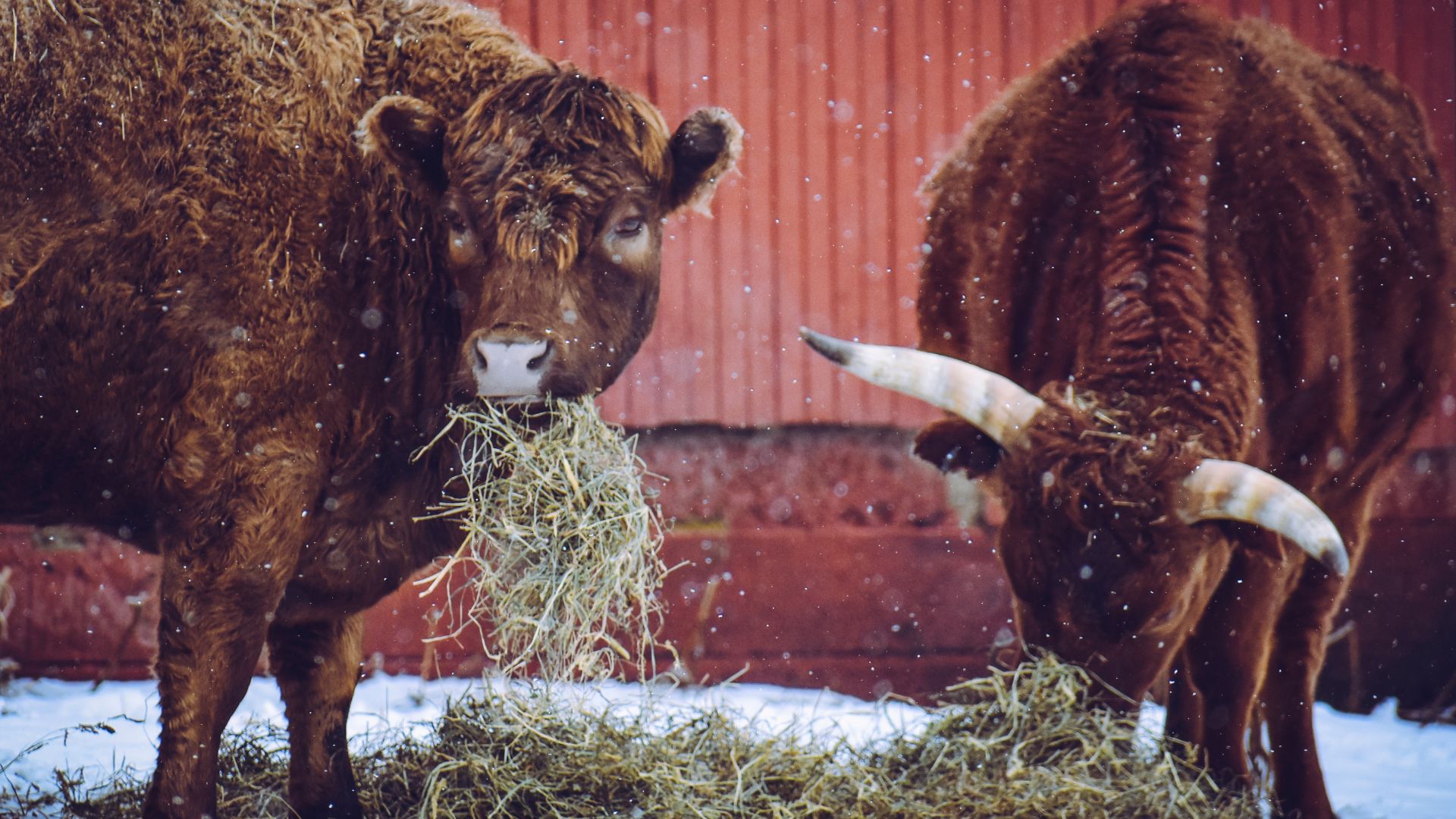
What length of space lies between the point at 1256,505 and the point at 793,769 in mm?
1360

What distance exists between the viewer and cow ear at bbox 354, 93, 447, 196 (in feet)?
9.46

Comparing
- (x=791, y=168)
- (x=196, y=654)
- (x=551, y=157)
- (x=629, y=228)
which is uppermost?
(x=791, y=168)

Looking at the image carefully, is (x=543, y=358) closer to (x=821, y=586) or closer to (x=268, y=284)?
(x=268, y=284)

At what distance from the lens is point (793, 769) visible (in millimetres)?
3162

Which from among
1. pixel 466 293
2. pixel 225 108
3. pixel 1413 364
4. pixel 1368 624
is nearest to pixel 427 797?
pixel 466 293

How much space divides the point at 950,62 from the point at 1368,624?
322cm

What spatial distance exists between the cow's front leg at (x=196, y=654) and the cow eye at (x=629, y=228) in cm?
116

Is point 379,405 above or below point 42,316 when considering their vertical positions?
below

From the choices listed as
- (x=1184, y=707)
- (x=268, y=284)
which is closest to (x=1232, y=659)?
(x=1184, y=707)

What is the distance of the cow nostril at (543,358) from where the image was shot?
2.71m

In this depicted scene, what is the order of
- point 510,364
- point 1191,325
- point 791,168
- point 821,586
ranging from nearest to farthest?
1. point 510,364
2. point 1191,325
3. point 821,586
4. point 791,168

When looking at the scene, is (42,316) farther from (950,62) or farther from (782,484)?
(950,62)

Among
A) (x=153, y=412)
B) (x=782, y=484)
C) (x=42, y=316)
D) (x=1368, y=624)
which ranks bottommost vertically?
(x=1368, y=624)

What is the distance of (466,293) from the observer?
2.96m
